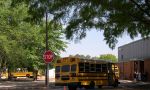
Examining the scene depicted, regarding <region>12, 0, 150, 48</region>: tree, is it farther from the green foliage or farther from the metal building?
the metal building

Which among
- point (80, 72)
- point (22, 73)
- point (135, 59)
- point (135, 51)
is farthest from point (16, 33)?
point (22, 73)

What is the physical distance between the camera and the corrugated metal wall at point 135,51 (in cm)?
6334

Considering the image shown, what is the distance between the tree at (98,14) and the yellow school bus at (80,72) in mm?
8887

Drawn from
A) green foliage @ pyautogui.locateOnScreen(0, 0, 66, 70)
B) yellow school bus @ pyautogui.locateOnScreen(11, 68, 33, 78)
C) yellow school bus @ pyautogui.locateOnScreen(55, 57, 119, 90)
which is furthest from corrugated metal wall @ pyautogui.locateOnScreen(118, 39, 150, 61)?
yellow school bus @ pyautogui.locateOnScreen(55, 57, 119, 90)

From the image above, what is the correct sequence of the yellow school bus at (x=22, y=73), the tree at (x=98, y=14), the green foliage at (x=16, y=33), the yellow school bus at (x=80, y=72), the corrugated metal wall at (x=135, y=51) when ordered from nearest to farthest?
the tree at (x=98, y=14) → the yellow school bus at (x=80, y=72) → the green foliage at (x=16, y=33) → the corrugated metal wall at (x=135, y=51) → the yellow school bus at (x=22, y=73)

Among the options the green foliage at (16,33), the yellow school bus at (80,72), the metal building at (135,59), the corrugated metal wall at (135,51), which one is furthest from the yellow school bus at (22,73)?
the yellow school bus at (80,72)

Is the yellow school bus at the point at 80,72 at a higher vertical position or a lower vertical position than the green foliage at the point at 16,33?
lower

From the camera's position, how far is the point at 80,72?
121 ft

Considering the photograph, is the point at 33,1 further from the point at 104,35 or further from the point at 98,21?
the point at 104,35

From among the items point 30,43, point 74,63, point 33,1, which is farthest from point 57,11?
point 30,43

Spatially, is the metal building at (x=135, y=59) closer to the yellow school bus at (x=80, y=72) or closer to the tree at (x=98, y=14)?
the yellow school bus at (x=80, y=72)

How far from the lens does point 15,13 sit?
51.8 metres

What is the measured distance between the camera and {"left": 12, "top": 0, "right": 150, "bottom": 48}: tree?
21.7 meters

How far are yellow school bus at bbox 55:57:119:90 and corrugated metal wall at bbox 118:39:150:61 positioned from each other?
20.1m
